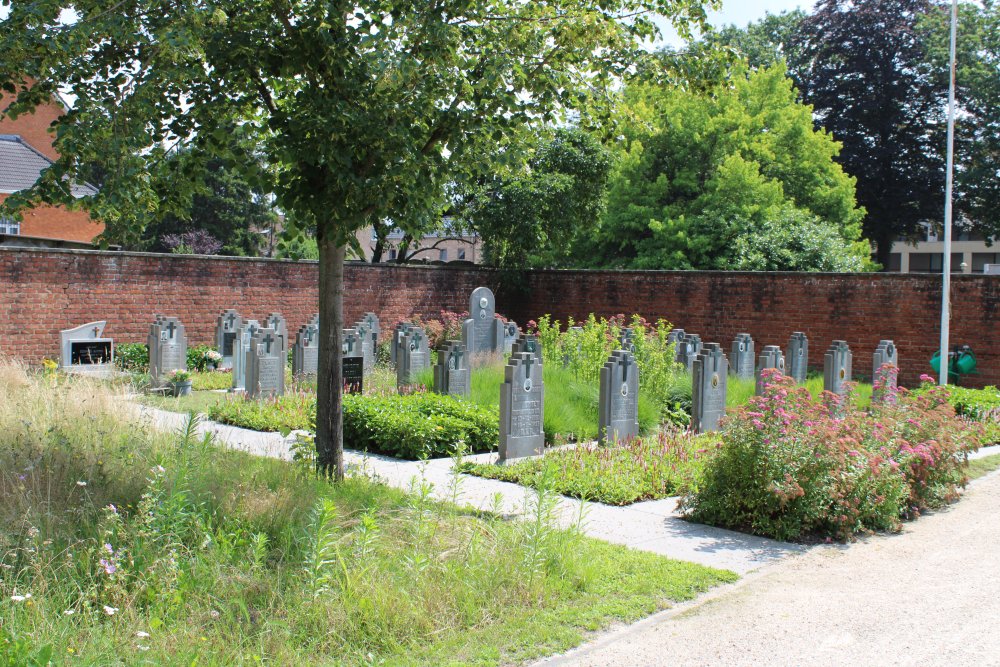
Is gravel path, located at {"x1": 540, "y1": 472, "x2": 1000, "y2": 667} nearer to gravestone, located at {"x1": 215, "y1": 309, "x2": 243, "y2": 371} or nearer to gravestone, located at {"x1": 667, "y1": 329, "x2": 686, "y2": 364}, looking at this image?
gravestone, located at {"x1": 667, "y1": 329, "x2": 686, "y2": 364}

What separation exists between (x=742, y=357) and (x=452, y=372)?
6.18 metres

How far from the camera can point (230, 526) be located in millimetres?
5598

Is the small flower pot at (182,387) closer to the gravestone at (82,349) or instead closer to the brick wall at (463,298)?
the gravestone at (82,349)

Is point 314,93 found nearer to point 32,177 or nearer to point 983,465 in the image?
point 983,465

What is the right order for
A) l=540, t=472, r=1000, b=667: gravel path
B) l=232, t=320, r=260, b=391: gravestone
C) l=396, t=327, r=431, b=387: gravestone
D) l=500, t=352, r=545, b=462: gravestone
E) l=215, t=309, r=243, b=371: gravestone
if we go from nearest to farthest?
l=540, t=472, r=1000, b=667: gravel path, l=500, t=352, r=545, b=462: gravestone, l=396, t=327, r=431, b=387: gravestone, l=232, t=320, r=260, b=391: gravestone, l=215, t=309, r=243, b=371: gravestone

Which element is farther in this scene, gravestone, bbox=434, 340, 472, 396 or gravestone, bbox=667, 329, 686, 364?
gravestone, bbox=667, 329, 686, 364

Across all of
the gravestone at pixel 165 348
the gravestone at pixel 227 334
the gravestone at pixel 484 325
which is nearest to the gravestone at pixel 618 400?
the gravestone at pixel 484 325

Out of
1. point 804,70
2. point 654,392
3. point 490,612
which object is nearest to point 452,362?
point 654,392

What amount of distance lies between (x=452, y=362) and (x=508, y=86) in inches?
248

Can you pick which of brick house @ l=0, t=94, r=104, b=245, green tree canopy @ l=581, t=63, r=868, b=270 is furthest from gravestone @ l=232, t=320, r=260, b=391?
brick house @ l=0, t=94, r=104, b=245

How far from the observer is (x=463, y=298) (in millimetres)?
25438

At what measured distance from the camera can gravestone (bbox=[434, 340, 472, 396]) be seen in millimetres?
13070

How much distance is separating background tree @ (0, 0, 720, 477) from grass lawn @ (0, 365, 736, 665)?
1.63 meters

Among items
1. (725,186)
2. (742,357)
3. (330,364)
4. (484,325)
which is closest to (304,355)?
(484,325)
